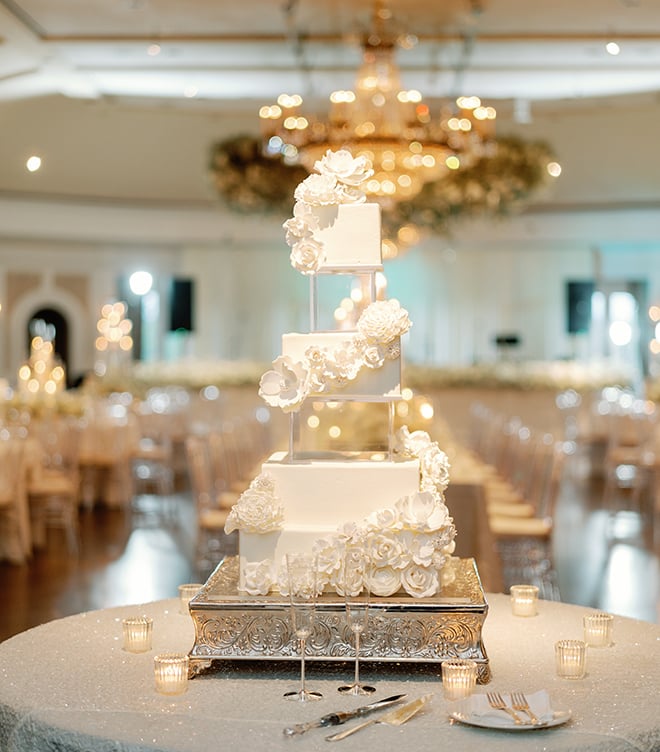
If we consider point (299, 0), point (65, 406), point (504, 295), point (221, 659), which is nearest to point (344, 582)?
point (221, 659)

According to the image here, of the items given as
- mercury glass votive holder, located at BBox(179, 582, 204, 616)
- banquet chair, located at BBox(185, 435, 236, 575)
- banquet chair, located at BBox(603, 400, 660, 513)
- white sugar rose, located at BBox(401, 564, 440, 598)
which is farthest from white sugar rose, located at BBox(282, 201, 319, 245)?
banquet chair, located at BBox(603, 400, 660, 513)

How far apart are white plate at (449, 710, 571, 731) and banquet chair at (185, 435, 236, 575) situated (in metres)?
5.13

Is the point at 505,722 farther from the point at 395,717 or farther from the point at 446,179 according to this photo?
the point at 446,179

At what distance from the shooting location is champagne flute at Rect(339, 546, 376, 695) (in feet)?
9.97

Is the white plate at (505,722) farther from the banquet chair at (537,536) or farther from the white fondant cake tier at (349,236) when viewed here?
the banquet chair at (537,536)

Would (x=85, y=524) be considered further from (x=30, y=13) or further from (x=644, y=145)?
(x=644, y=145)

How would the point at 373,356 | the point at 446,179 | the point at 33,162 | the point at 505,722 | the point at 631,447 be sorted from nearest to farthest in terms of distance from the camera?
the point at 505,722, the point at 373,356, the point at 33,162, the point at 446,179, the point at 631,447

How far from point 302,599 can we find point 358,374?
0.65 m

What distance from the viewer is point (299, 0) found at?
33.8ft

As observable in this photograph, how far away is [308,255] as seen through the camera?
136 inches

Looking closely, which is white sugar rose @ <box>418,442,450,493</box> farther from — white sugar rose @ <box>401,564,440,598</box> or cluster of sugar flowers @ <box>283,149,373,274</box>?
cluster of sugar flowers @ <box>283,149,373,274</box>

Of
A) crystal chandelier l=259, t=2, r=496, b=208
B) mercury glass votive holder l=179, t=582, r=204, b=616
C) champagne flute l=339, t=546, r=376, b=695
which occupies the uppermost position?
crystal chandelier l=259, t=2, r=496, b=208

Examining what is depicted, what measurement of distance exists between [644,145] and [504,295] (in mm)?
4210

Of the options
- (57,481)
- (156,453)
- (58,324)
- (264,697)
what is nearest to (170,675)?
(264,697)
